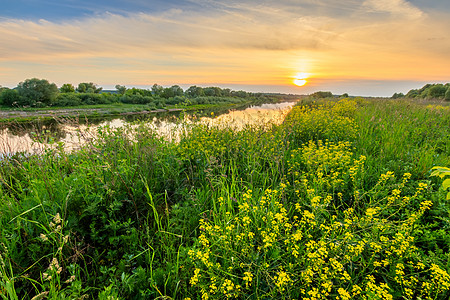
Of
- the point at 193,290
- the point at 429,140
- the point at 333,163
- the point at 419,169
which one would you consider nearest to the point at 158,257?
the point at 193,290

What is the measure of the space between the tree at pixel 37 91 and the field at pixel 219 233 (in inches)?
1350

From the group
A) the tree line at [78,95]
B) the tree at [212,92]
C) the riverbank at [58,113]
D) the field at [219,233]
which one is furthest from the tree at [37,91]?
the tree at [212,92]

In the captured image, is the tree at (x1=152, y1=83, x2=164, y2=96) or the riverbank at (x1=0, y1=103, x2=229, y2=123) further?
the tree at (x1=152, y1=83, x2=164, y2=96)

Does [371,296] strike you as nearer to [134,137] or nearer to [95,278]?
[95,278]

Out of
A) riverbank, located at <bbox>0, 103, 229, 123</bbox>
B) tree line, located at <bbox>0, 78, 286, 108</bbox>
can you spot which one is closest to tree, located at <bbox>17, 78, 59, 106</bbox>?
tree line, located at <bbox>0, 78, 286, 108</bbox>

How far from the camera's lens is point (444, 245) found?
8.66ft

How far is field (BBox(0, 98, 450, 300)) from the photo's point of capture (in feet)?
6.35

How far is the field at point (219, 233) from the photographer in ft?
6.35

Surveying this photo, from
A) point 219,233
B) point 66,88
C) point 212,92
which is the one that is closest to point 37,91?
point 66,88

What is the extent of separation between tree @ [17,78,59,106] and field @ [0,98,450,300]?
34.3 m

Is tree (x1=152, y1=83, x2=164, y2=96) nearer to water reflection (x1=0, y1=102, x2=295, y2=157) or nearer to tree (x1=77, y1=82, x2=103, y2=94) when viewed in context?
tree (x1=77, y1=82, x2=103, y2=94)

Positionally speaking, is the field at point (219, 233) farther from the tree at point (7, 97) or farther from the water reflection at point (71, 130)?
the tree at point (7, 97)

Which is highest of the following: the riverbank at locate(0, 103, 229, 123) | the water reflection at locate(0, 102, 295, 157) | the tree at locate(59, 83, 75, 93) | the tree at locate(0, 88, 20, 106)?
the tree at locate(59, 83, 75, 93)

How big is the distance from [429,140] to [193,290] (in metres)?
7.26
